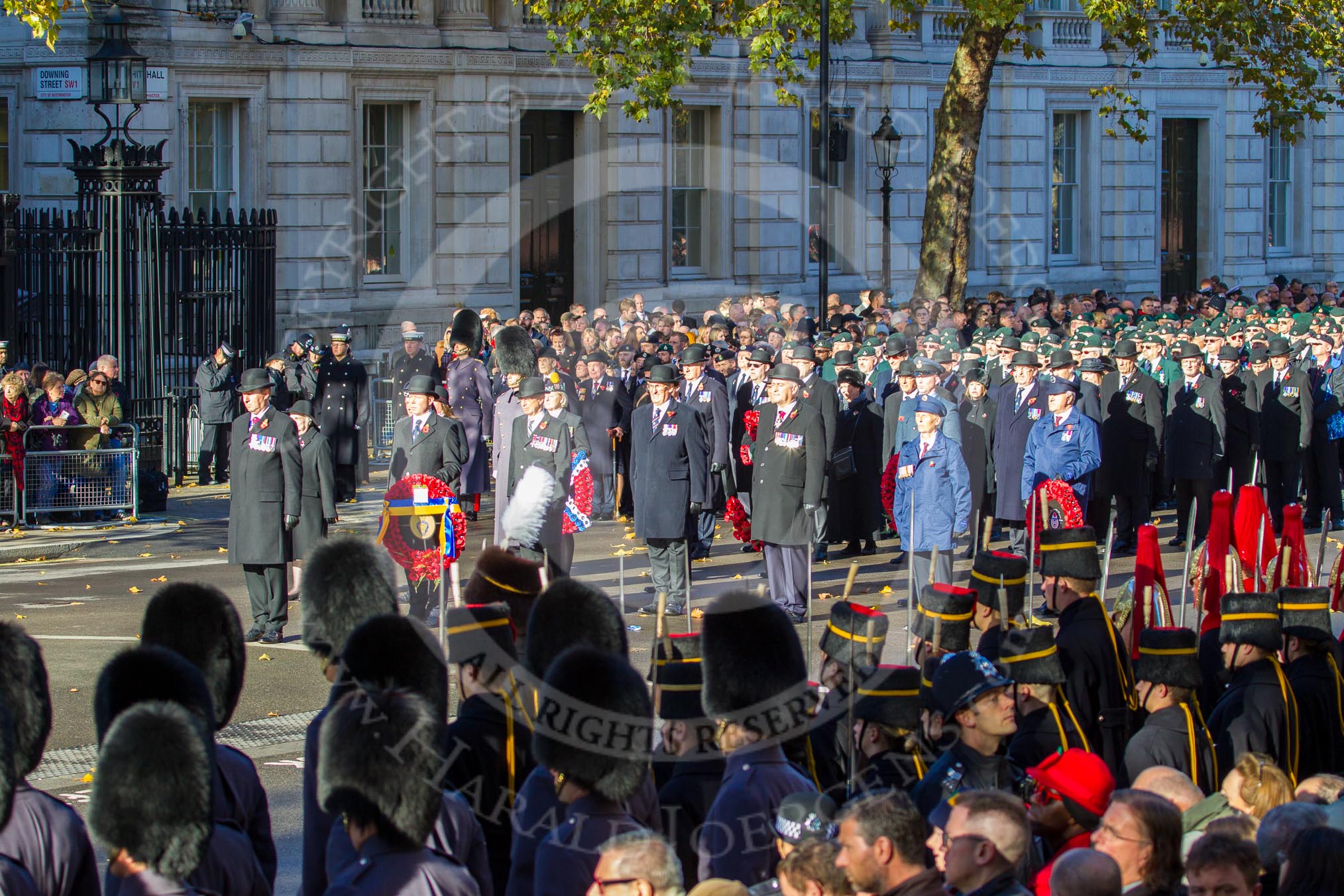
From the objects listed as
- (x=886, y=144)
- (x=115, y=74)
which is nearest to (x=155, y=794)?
(x=115, y=74)

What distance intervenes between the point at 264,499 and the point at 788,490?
3538 millimetres

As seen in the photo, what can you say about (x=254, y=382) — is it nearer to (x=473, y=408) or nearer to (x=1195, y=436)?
(x=473, y=408)

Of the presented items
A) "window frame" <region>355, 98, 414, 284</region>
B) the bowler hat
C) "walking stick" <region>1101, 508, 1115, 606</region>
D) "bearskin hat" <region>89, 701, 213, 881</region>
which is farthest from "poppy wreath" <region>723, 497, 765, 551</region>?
"window frame" <region>355, 98, 414, 284</region>

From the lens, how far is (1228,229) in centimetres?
4069

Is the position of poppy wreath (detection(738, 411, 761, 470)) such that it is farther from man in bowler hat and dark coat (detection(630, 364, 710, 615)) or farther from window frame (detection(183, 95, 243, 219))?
window frame (detection(183, 95, 243, 219))

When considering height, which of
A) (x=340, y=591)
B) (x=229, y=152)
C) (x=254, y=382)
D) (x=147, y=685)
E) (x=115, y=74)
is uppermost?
(x=229, y=152)

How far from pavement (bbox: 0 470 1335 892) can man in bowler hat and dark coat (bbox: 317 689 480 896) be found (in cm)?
276

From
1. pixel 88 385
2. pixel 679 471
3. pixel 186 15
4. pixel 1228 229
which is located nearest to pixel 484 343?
pixel 88 385

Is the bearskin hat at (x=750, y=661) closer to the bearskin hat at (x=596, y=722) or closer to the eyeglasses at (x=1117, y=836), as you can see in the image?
the bearskin hat at (x=596, y=722)

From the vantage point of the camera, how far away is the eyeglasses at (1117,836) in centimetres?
532

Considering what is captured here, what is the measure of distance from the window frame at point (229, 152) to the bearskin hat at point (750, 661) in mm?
20102

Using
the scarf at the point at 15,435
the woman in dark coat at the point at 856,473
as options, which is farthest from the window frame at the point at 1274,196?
the scarf at the point at 15,435

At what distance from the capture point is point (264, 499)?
12.4 meters

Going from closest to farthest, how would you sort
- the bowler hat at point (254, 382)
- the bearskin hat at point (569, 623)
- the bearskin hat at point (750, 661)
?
the bearskin hat at point (750, 661) → the bearskin hat at point (569, 623) → the bowler hat at point (254, 382)
